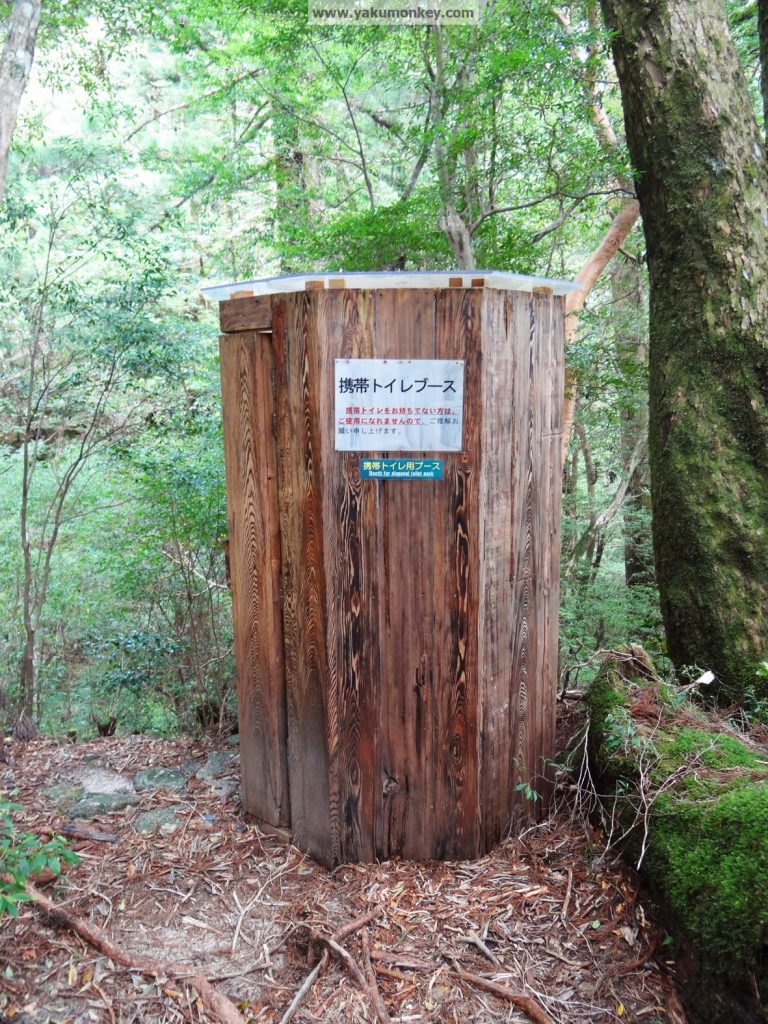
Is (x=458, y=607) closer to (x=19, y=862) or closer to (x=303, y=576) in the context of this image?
(x=303, y=576)

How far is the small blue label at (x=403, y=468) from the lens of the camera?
2.41 m

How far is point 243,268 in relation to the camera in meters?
10.9

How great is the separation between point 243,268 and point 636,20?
27.8ft

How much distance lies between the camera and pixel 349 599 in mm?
2471

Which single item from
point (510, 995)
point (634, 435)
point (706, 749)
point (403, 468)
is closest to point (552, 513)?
point (403, 468)

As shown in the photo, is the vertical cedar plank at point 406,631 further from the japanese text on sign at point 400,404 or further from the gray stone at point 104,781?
the gray stone at point 104,781

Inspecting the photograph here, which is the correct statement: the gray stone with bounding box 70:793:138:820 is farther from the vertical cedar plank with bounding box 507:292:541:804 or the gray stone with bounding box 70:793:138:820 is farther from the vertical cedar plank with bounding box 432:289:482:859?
the vertical cedar plank with bounding box 507:292:541:804

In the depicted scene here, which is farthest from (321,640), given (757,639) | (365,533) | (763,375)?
(763,375)

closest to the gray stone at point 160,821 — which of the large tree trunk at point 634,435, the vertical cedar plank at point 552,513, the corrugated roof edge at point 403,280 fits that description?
the vertical cedar plank at point 552,513

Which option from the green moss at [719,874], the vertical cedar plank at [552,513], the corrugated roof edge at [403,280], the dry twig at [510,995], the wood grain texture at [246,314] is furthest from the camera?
the vertical cedar plank at [552,513]

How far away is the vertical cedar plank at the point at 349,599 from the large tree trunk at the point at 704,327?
1709 millimetres

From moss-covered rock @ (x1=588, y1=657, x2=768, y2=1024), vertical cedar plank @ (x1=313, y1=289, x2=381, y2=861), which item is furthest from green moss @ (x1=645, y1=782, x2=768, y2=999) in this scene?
vertical cedar plank @ (x1=313, y1=289, x2=381, y2=861)

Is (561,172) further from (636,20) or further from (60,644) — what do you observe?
(60,644)

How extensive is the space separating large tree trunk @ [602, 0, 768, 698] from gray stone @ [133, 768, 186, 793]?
8.76 ft
